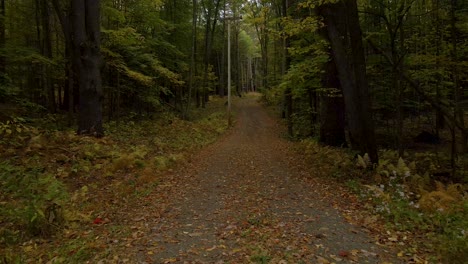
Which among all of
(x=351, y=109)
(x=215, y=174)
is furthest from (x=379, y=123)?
(x=215, y=174)

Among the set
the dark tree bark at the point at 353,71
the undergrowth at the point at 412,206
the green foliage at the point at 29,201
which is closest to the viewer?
the undergrowth at the point at 412,206

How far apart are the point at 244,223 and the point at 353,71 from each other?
5417mm

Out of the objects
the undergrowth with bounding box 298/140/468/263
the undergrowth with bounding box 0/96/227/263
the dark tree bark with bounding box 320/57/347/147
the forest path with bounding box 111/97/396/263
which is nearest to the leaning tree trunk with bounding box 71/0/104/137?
the undergrowth with bounding box 0/96/227/263

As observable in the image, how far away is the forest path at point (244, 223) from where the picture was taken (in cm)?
484

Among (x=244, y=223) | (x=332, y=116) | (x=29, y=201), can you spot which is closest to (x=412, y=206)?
(x=244, y=223)

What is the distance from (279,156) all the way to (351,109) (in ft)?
15.9

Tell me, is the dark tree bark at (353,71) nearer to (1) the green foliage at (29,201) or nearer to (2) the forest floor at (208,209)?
(2) the forest floor at (208,209)

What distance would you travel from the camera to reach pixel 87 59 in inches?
444

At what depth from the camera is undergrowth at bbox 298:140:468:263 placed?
477 cm

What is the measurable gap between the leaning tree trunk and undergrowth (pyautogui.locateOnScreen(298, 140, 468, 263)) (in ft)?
25.6

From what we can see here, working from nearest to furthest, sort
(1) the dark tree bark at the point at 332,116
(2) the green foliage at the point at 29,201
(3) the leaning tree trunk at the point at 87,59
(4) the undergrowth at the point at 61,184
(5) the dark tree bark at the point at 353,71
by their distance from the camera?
(4) the undergrowth at the point at 61,184 → (2) the green foliage at the point at 29,201 → (5) the dark tree bark at the point at 353,71 → (3) the leaning tree trunk at the point at 87,59 → (1) the dark tree bark at the point at 332,116

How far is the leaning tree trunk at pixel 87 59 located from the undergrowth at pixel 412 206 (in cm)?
781

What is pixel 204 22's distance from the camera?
35.6 metres

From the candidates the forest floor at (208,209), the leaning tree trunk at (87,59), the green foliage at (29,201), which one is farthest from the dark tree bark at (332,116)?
the green foliage at (29,201)
